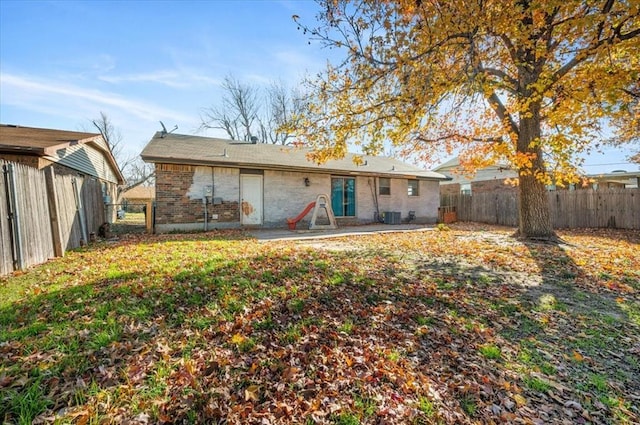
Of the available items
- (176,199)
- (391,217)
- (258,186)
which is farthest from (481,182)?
(176,199)

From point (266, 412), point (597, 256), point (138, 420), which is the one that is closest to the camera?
point (138, 420)

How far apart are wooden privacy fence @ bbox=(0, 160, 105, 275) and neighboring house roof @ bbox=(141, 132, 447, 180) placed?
11.1 feet

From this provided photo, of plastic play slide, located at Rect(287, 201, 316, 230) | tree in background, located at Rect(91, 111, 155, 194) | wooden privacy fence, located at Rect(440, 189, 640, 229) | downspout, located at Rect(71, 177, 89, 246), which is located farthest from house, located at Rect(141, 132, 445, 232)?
tree in background, located at Rect(91, 111, 155, 194)

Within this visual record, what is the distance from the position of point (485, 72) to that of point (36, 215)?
9.52 m

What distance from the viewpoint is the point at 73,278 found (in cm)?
436

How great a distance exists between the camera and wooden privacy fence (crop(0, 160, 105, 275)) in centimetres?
476

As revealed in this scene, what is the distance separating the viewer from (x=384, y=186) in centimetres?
1586

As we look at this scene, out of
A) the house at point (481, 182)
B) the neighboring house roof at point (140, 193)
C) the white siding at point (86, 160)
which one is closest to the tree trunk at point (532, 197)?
the house at point (481, 182)

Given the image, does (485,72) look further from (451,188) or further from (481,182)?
(451,188)

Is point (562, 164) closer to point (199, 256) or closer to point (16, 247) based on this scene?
point (199, 256)

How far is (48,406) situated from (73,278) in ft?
10.3

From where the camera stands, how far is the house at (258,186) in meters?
10.6

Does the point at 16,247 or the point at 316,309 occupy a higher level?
the point at 16,247

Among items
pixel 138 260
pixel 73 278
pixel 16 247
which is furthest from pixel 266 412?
pixel 16 247
